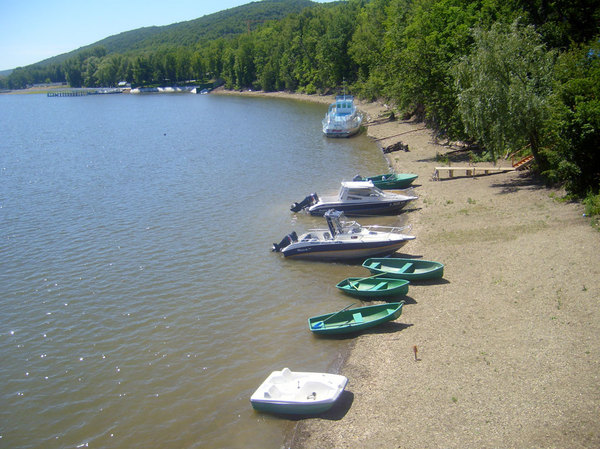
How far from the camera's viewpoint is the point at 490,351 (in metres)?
14.7

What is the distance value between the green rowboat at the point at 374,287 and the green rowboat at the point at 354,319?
3.42ft

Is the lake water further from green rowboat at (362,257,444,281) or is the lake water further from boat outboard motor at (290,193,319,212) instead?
green rowboat at (362,257,444,281)

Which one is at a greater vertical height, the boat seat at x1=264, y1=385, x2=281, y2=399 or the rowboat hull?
the rowboat hull

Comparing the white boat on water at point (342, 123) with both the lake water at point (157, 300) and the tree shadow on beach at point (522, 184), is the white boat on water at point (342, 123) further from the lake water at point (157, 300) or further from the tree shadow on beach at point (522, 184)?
the tree shadow on beach at point (522, 184)

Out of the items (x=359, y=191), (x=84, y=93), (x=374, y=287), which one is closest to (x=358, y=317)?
(x=374, y=287)

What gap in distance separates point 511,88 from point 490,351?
56.5 ft

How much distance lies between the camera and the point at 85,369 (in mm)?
17141

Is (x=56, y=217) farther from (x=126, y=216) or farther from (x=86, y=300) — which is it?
(x=86, y=300)

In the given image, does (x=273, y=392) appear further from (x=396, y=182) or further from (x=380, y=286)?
(x=396, y=182)

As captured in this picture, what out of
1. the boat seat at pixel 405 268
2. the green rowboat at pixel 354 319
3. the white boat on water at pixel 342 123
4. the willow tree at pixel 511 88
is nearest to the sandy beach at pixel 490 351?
the green rowboat at pixel 354 319

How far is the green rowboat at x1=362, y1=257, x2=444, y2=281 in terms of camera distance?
20234mm

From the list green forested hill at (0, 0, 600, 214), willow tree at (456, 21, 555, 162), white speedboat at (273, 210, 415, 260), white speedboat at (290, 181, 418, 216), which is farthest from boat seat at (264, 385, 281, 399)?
willow tree at (456, 21, 555, 162)

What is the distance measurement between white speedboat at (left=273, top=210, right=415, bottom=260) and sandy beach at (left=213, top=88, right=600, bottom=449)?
158 centimetres

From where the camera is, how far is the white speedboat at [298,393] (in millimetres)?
13602
